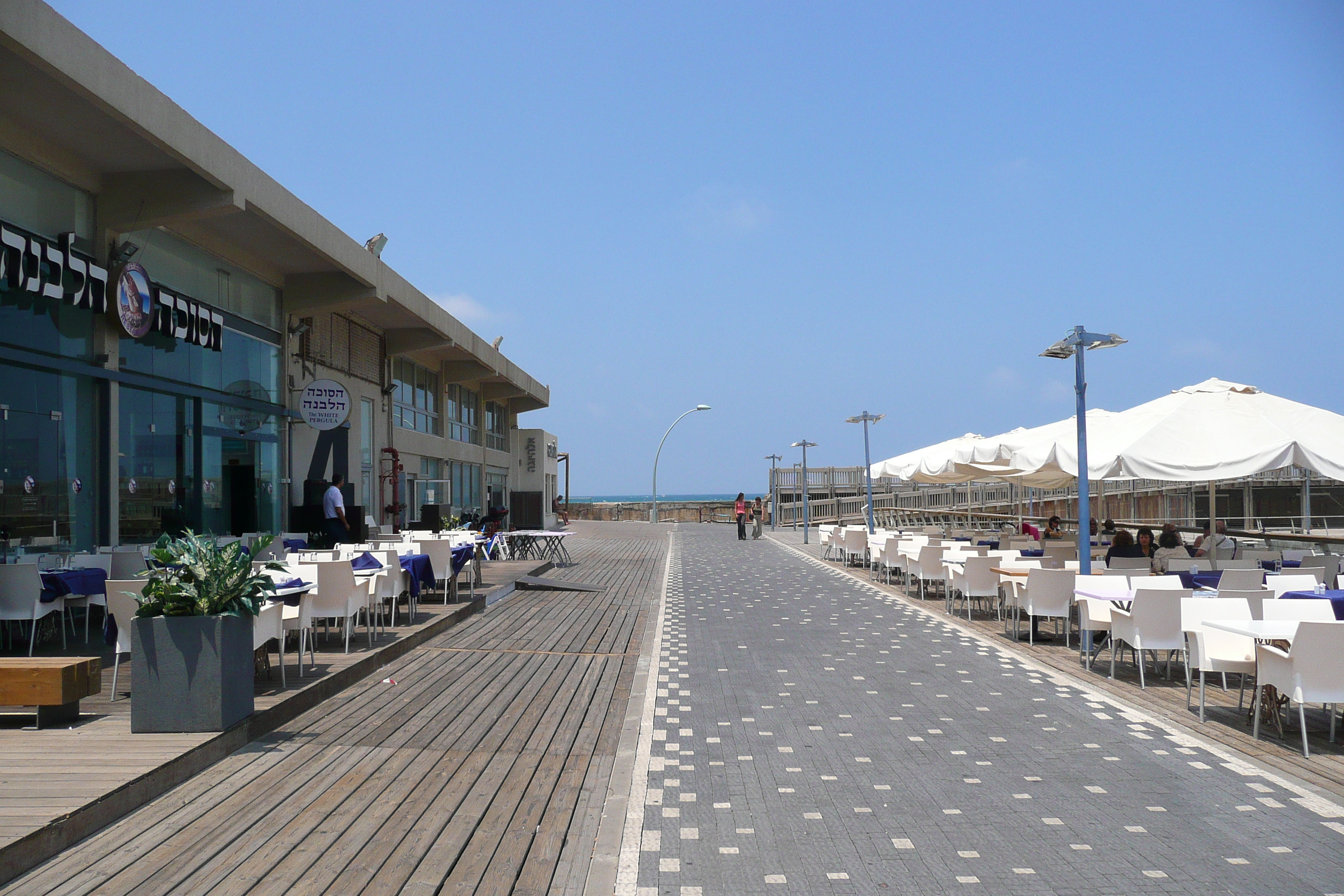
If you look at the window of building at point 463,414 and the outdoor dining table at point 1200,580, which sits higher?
the window of building at point 463,414

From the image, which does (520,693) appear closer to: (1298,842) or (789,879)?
(789,879)

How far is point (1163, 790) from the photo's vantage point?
5.03 m

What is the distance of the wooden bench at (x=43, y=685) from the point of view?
18.7ft

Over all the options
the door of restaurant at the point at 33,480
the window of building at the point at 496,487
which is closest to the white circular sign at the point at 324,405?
the door of restaurant at the point at 33,480

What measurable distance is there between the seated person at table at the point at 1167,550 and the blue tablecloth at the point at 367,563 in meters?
8.61

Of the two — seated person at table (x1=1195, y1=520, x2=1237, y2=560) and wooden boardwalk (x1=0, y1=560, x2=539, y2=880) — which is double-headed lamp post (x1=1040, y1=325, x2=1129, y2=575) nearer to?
seated person at table (x1=1195, y1=520, x2=1237, y2=560)

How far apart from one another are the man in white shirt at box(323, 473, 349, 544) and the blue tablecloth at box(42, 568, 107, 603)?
5975 millimetres

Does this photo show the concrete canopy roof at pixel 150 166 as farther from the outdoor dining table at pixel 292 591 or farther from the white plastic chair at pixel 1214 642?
the white plastic chair at pixel 1214 642

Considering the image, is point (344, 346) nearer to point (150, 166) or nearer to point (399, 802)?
point (150, 166)

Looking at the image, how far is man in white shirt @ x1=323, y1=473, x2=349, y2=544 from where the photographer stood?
15766 millimetres

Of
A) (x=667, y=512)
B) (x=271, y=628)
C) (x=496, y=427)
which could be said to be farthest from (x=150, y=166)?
(x=667, y=512)

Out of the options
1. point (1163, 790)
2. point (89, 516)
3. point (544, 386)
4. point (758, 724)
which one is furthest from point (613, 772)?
point (544, 386)

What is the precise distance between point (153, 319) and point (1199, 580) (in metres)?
13.0

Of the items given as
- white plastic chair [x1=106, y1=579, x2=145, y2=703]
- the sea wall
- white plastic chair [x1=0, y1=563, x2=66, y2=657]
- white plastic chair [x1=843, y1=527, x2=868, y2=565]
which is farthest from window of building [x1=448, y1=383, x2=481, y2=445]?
the sea wall
